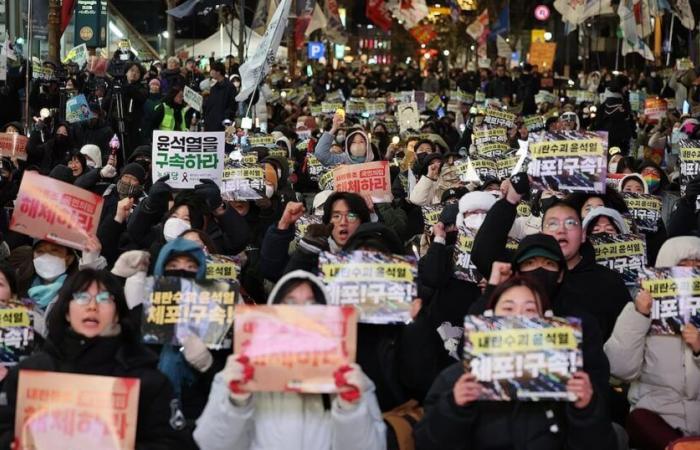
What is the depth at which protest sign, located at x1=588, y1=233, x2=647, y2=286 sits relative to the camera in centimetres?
868

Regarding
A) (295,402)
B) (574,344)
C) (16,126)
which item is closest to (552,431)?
(574,344)

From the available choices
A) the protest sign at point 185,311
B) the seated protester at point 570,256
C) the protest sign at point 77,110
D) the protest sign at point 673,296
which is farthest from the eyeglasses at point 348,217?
the protest sign at point 77,110

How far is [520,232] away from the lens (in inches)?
381

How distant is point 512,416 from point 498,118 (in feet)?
38.4

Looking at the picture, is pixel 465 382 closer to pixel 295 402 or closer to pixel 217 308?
pixel 295 402

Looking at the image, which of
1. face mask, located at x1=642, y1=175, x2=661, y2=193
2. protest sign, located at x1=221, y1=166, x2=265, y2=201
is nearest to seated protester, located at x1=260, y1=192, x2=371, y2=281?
protest sign, located at x1=221, y1=166, x2=265, y2=201

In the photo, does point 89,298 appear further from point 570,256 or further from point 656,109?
point 656,109

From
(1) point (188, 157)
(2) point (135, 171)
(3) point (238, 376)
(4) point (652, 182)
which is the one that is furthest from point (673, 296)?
(4) point (652, 182)

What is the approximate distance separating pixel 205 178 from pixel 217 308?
4947 mm

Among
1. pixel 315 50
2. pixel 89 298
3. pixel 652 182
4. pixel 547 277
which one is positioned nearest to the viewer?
pixel 89 298

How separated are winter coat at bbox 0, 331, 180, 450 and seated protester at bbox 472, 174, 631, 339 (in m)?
2.46

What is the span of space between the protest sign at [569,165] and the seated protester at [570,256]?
0.59m

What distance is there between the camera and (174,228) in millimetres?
9031

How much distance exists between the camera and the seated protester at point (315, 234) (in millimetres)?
8133
